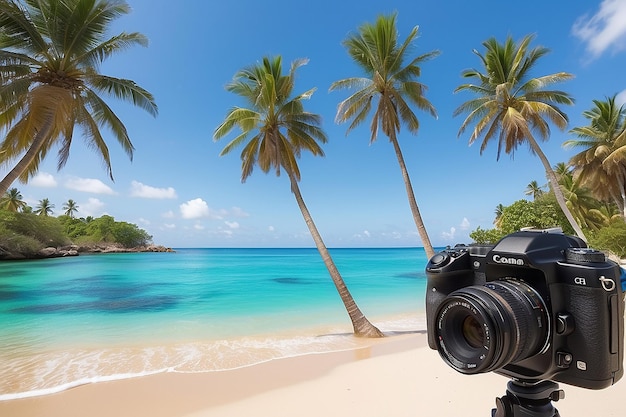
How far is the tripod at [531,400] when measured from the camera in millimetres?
1063

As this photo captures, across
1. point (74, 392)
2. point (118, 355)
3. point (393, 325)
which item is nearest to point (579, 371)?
point (74, 392)

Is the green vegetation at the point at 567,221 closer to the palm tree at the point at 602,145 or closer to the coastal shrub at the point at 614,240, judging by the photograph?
the coastal shrub at the point at 614,240

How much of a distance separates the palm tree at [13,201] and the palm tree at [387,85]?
38.3 meters

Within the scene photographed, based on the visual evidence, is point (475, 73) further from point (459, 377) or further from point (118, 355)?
point (118, 355)

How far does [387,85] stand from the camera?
8469 mm

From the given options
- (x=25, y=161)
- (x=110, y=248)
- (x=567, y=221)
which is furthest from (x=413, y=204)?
(x=110, y=248)

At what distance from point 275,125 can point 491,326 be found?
739 centimetres

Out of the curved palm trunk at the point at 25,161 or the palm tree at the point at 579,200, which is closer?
the curved palm trunk at the point at 25,161

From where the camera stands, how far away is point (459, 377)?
324cm

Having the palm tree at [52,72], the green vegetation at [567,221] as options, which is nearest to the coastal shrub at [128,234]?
the palm tree at [52,72]

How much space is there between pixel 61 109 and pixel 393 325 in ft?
28.9

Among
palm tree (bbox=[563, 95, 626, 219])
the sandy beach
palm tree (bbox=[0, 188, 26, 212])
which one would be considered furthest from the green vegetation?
palm tree (bbox=[0, 188, 26, 212])

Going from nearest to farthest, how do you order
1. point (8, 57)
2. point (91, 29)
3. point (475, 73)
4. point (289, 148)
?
point (8, 57) < point (91, 29) < point (289, 148) < point (475, 73)

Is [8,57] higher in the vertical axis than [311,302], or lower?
higher
